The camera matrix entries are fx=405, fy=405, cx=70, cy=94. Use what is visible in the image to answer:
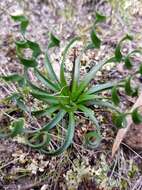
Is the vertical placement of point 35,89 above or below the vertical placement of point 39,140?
above

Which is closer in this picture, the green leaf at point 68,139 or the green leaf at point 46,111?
the green leaf at point 68,139

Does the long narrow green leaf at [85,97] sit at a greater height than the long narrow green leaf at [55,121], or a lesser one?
greater

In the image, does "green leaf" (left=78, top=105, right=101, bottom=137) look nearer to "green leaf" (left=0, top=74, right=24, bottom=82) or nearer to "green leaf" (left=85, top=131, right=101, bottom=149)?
"green leaf" (left=85, top=131, right=101, bottom=149)

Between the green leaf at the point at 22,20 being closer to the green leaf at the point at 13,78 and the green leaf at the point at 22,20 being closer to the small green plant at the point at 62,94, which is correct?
the small green plant at the point at 62,94

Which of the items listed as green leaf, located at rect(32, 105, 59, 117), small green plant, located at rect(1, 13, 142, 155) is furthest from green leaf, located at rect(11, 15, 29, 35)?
green leaf, located at rect(32, 105, 59, 117)

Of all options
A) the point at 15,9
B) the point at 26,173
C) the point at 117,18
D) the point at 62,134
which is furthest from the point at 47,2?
the point at 26,173

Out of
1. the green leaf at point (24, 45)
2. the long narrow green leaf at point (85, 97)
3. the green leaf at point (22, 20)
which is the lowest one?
the long narrow green leaf at point (85, 97)

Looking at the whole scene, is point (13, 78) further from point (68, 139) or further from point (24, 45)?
point (68, 139)

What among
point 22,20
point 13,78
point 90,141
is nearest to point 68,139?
point 90,141

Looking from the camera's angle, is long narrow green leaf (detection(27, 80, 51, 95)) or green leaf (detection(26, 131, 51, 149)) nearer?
green leaf (detection(26, 131, 51, 149))

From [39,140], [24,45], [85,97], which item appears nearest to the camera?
[24,45]

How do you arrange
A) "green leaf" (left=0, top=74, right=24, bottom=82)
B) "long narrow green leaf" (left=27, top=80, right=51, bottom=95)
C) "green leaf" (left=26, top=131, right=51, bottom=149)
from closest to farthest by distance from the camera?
"green leaf" (left=26, top=131, right=51, bottom=149), "green leaf" (left=0, top=74, right=24, bottom=82), "long narrow green leaf" (left=27, top=80, right=51, bottom=95)

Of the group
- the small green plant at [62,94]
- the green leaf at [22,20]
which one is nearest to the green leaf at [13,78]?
the small green plant at [62,94]
